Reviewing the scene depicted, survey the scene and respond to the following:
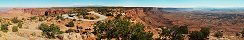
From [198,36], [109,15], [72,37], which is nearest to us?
[72,37]

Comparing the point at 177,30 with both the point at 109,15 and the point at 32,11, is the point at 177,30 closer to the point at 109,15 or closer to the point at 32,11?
the point at 109,15

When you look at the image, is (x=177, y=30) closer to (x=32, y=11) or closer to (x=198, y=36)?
(x=198, y=36)

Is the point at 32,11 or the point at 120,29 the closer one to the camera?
the point at 120,29

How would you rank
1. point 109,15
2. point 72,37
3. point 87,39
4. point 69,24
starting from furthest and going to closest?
point 109,15
point 69,24
point 87,39
point 72,37

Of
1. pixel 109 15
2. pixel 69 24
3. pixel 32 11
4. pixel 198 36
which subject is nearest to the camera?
pixel 198 36

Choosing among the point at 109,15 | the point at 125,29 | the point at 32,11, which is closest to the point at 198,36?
the point at 125,29

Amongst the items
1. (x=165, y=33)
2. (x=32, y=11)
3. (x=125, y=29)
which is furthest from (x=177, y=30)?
(x=32, y=11)

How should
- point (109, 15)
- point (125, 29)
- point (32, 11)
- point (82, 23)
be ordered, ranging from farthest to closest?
point (32, 11) < point (109, 15) < point (82, 23) < point (125, 29)

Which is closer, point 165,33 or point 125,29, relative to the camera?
point 125,29
